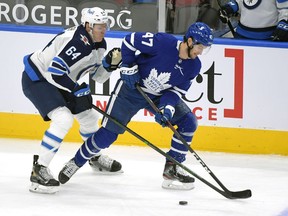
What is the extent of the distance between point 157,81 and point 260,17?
1.54 meters

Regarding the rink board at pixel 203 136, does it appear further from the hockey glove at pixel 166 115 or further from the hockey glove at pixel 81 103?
the hockey glove at pixel 166 115

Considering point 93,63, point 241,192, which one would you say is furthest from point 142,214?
point 93,63

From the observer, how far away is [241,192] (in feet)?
16.8

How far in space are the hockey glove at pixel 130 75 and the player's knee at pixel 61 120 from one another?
15.0 inches

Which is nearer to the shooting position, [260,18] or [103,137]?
[103,137]

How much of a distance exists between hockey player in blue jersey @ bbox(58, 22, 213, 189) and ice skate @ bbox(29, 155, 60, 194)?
169mm

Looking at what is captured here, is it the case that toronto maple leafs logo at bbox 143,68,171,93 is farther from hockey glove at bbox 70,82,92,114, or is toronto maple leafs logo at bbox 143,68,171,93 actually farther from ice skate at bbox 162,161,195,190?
ice skate at bbox 162,161,195,190

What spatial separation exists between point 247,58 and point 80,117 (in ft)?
4.59

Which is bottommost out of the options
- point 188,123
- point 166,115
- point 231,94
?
point 231,94

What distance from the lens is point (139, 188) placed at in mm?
5414

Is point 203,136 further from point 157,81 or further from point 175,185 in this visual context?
point 157,81

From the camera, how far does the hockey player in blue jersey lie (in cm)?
514

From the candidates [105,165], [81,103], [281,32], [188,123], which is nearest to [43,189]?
[81,103]

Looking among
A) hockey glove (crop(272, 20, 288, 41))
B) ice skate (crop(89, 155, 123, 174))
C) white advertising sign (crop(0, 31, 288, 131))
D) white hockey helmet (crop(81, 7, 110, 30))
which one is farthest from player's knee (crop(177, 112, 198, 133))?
hockey glove (crop(272, 20, 288, 41))
